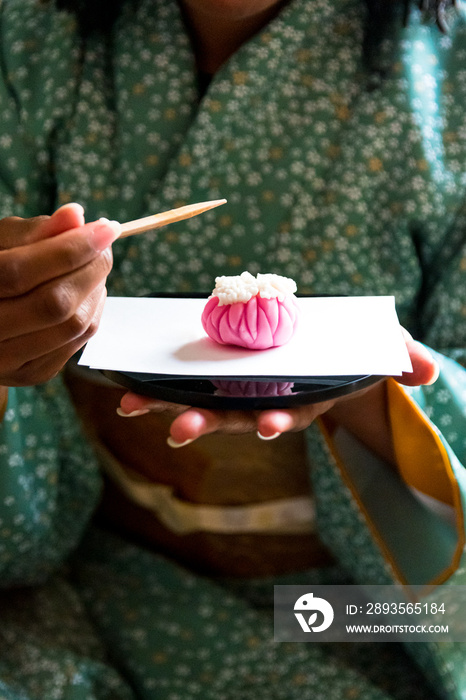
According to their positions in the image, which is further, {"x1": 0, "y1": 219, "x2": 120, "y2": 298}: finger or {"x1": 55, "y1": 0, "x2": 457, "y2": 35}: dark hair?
{"x1": 55, "y1": 0, "x2": 457, "y2": 35}: dark hair

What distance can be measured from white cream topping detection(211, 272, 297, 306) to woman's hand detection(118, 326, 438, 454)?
0.15 metres

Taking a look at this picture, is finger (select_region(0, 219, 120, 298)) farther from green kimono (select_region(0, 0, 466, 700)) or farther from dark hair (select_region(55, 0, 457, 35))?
dark hair (select_region(55, 0, 457, 35))

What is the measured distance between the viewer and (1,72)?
1.11 m

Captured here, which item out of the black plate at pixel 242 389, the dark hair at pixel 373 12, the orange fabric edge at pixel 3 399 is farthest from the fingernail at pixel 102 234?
the dark hair at pixel 373 12

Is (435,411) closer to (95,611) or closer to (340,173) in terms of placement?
(340,173)

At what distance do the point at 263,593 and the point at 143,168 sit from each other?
0.71 metres

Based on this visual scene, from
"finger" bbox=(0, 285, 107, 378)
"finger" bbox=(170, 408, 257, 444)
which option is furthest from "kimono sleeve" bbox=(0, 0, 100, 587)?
"finger" bbox=(170, 408, 257, 444)

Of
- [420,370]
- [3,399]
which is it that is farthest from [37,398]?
[420,370]

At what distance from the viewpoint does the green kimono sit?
3.28 ft

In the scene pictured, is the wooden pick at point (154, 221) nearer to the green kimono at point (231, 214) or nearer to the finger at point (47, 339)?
the finger at point (47, 339)

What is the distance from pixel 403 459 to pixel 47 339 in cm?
50

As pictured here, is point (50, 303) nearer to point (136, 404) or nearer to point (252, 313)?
point (136, 404)

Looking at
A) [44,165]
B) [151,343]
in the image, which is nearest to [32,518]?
[151,343]

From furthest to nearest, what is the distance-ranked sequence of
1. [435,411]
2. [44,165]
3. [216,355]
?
[44,165] → [435,411] → [216,355]
